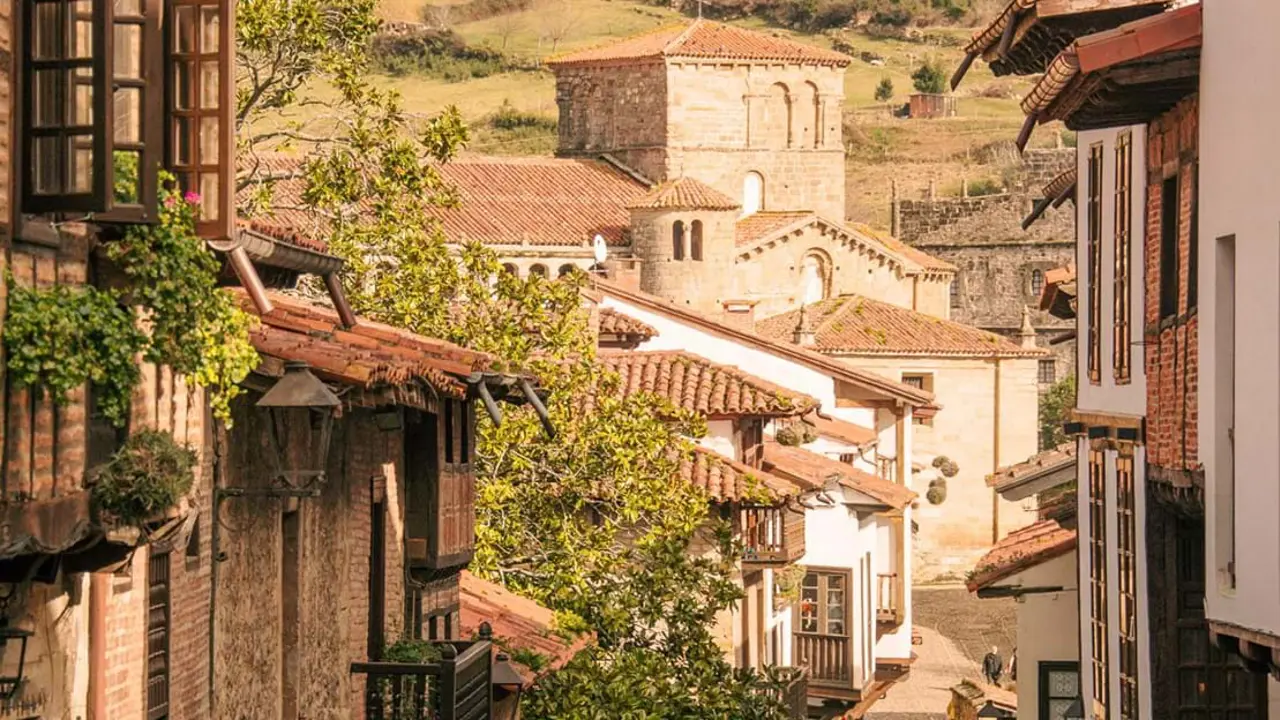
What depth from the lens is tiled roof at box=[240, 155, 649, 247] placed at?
3531 inches

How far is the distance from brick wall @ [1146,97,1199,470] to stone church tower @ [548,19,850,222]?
271 feet

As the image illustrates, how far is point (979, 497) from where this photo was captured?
8844 cm

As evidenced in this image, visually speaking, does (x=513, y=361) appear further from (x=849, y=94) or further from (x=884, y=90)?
(x=849, y=94)

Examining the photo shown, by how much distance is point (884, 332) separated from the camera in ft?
278

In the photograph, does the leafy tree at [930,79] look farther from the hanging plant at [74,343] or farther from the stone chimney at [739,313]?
the hanging plant at [74,343]

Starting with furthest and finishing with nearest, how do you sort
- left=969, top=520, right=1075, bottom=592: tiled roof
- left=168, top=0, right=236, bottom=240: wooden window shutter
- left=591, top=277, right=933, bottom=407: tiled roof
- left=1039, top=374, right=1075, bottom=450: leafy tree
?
left=1039, top=374, right=1075, bottom=450: leafy tree → left=591, top=277, right=933, bottom=407: tiled roof → left=969, top=520, right=1075, bottom=592: tiled roof → left=168, top=0, right=236, bottom=240: wooden window shutter

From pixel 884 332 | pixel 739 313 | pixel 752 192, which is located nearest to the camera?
pixel 739 313

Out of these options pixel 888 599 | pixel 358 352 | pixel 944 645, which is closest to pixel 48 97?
pixel 358 352

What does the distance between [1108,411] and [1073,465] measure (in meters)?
6.95

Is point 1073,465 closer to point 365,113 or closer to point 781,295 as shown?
point 365,113

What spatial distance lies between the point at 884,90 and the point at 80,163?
146 metres

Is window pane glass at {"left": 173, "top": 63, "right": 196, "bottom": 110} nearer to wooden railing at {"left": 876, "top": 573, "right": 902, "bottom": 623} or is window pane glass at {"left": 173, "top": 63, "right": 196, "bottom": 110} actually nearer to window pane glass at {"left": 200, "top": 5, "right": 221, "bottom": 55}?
window pane glass at {"left": 200, "top": 5, "right": 221, "bottom": 55}

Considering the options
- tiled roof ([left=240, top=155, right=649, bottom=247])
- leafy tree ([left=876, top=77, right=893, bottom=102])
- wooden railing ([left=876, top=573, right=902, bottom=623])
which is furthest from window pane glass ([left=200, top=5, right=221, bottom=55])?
leafy tree ([left=876, top=77, right=893, bottom=102])

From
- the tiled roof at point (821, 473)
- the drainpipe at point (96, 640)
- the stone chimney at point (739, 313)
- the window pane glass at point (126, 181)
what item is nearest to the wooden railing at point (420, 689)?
the drainpipe at point (96, 640)
